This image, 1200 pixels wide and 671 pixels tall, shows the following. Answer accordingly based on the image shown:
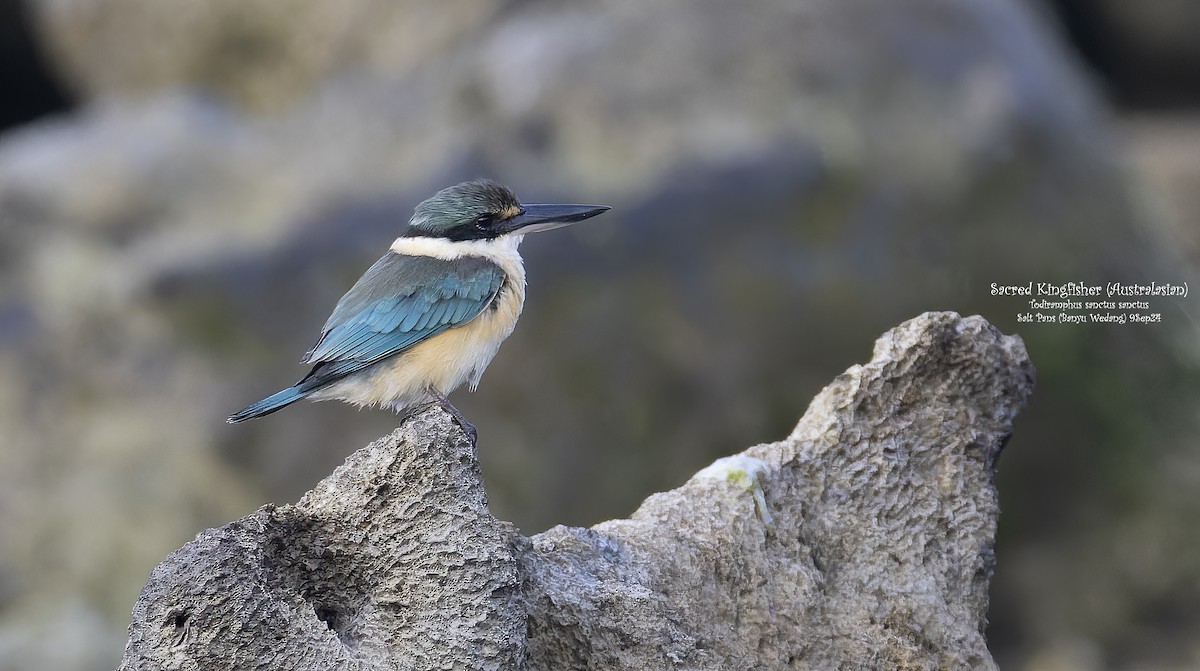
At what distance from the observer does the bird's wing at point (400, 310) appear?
5.09 m

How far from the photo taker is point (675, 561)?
4082 mm

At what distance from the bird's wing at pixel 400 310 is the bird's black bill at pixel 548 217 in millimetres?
288

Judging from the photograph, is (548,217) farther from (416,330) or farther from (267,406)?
(267,406)

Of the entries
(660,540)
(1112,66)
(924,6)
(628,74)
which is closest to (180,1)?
(628,74)

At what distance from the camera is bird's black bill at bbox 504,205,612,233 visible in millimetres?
5559

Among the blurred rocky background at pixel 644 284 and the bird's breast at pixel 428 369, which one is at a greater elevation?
the blurred rocky background at pixel 644 284

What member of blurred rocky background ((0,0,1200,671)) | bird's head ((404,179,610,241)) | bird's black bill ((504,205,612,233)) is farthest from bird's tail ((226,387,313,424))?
blurred rocky background ((0,0,1200,671))

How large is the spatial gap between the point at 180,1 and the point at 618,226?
477 cm

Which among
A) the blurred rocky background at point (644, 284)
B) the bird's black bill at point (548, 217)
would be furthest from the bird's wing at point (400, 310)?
the blurred rocky background at point (644, 284)

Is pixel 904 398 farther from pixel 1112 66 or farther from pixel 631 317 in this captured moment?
pixel 1112 66

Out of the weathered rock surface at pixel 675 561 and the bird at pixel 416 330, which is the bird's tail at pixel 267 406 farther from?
the weathered rock surface at pixel 675 561

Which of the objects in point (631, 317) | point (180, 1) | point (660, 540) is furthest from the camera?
point (180, 1)

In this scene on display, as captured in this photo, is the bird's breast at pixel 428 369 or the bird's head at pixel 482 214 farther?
the bird's head at pixel 482 214

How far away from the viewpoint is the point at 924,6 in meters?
10.0
